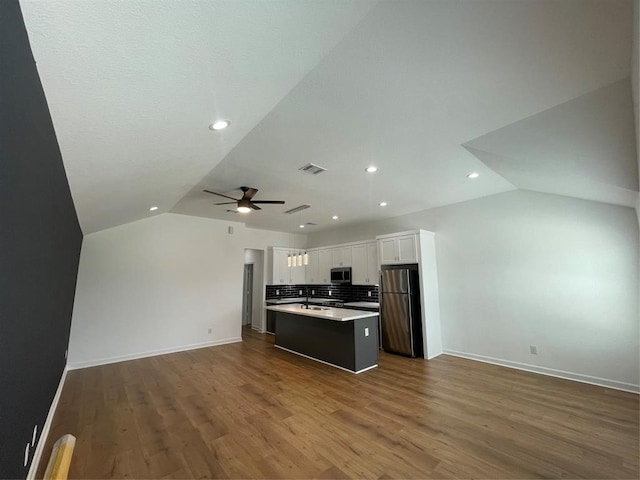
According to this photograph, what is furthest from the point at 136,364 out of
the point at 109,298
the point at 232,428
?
the point at 232,428

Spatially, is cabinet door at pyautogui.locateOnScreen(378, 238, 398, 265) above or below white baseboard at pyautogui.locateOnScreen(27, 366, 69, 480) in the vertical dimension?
above

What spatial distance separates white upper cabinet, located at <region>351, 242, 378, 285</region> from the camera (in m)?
6.18

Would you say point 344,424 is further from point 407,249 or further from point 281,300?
point 281,300

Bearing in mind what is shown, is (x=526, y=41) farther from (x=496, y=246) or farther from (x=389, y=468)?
(x=496, y=246)

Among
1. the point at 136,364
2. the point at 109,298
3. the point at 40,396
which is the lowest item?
the point at 136,364

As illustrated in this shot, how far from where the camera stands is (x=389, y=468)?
2.03 metres

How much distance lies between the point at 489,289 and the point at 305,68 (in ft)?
15.5

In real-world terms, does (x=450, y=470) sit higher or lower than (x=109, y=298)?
lower

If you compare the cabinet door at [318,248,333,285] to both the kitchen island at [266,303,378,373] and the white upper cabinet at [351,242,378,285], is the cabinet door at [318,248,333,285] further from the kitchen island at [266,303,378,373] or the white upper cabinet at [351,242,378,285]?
the kitchen island at [266,303,378,373]

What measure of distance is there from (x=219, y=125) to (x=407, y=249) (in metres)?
4.20

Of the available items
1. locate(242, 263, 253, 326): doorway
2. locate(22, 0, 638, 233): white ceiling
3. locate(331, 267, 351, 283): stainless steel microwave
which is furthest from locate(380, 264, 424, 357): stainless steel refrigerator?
locate(242, 263, 253, 326): doorway

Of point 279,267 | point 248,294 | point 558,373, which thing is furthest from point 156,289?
point 558,373

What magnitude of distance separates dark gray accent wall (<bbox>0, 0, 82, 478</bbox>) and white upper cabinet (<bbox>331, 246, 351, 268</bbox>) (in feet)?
18.0

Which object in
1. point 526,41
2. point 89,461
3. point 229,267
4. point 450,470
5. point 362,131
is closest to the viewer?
point 526,41
